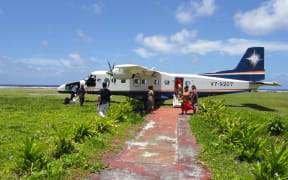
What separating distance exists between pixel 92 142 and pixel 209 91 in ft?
47.2

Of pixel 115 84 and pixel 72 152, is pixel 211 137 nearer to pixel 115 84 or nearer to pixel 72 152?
pixel 72 152

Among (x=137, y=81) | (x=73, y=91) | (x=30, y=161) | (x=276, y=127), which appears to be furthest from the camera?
(x=73, y=91)

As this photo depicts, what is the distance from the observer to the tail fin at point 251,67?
17.4 meters

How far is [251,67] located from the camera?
17.9 metres

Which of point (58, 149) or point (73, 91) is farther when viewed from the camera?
point (73, 91)

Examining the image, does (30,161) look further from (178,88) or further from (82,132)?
(178,88)

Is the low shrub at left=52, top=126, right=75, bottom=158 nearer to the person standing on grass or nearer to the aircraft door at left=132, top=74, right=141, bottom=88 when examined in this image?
the person standing on grass

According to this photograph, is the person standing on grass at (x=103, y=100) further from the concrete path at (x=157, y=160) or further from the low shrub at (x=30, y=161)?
the low shrub at (x=30, y=161)

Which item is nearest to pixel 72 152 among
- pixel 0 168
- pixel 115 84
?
pixel 0 168

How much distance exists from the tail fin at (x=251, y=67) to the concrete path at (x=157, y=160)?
45.1 feet

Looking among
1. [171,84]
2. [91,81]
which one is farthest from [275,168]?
[91,81]

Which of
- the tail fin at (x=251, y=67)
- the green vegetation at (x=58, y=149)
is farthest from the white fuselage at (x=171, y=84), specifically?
the green vegetation at (x=58, y=149)

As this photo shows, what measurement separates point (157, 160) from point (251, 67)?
55.5 feet

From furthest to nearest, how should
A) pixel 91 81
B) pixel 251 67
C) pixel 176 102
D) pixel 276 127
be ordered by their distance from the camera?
pixel 91 81, pixel 251 67, pixel 176 102, pixel 276 127
